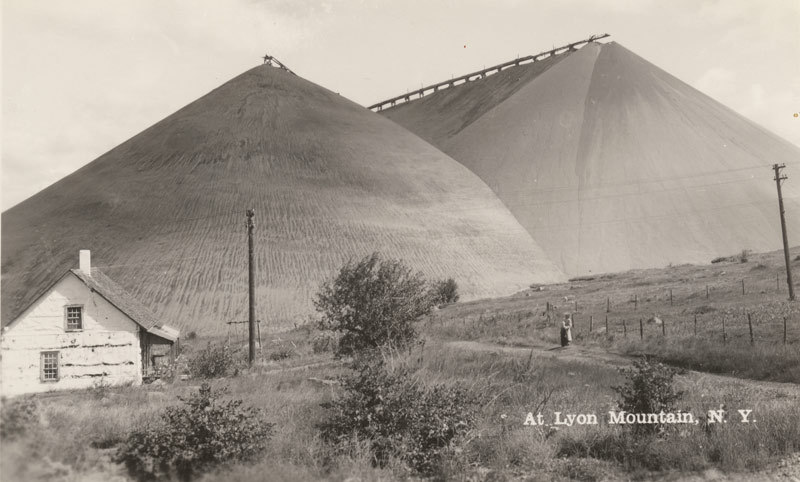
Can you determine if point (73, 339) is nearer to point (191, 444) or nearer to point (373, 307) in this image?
point (373, 307)

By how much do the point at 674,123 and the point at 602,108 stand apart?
14006 mm

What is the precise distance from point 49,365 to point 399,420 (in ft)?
75.1

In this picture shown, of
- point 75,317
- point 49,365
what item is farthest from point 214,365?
point 49,365

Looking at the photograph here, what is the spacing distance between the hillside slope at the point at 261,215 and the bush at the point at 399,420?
170ft

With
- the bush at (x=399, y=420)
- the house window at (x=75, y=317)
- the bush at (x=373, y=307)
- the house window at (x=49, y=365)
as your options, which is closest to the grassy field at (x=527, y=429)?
the bush at (x=399, y=420)

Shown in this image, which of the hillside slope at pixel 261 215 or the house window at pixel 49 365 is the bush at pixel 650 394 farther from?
the hillside slope at pixel 261 215

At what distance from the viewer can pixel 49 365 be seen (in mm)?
27594

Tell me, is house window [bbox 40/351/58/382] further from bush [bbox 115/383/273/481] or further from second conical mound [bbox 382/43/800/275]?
second conical mound [bbox 382/43/800/275]

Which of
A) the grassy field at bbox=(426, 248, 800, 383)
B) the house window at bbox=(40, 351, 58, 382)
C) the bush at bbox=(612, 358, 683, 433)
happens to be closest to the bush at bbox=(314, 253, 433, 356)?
the grassy field at bbox=(426, 248, 800, 383)

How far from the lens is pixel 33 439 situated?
726 centimetres

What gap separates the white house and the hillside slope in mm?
31841

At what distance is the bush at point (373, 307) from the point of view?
2456 cm

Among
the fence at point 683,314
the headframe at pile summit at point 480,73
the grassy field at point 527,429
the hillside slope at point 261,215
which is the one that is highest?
the headframe at pile summit at point 480,73

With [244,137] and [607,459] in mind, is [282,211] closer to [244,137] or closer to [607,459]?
[244,137]
